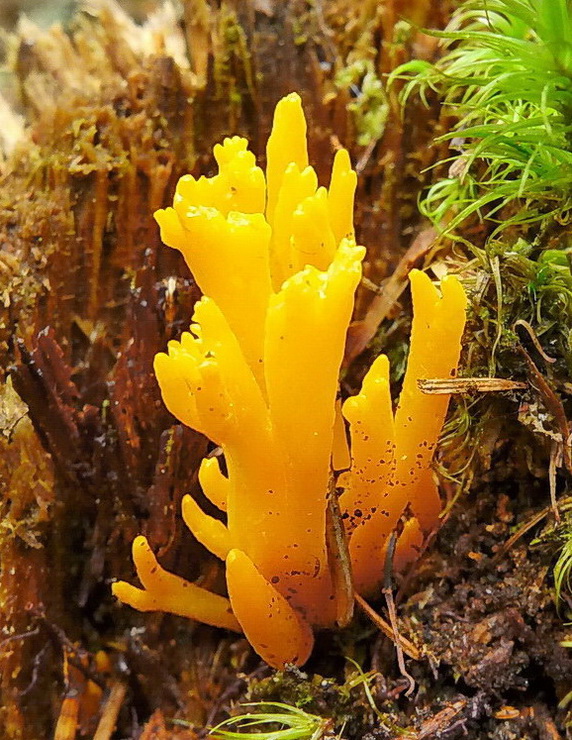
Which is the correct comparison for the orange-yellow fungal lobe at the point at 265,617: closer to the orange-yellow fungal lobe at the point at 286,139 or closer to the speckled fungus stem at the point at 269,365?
the speckled fungus stem at the point at 269,365

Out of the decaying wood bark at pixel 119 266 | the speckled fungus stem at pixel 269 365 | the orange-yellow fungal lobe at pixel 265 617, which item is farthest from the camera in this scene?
the decaying wood bark at pixel 119 266

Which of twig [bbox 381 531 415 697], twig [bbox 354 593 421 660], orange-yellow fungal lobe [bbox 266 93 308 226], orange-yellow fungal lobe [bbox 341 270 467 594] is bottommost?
twig [bbox 354 593 421 660]

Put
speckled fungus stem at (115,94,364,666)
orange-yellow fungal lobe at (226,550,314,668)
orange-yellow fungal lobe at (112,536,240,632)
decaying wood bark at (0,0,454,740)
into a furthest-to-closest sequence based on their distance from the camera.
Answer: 1. decaying wood bark at (0,0,454,740)
2. orange-yellow fungal lobe at (112,536,240,632)
3. orange-yellow fungal lobe at (226,550,314,668)
4. speckled fungus stem at (115,94,364,666)

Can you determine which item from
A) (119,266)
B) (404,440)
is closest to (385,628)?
(404,440)

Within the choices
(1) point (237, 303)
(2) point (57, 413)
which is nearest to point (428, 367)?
(1) point (237, 303)

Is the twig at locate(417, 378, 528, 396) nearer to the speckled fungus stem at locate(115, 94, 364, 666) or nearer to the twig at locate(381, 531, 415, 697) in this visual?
the speckled fungus stem at locate(115, 94, 364, 666)

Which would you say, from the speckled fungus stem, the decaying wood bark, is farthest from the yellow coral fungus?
the decaying wood bark

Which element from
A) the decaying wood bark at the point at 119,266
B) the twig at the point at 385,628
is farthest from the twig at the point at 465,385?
the decaying wood bark at the point at 119,266
